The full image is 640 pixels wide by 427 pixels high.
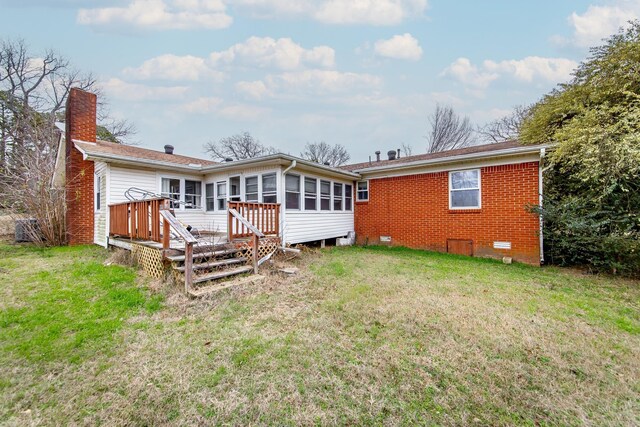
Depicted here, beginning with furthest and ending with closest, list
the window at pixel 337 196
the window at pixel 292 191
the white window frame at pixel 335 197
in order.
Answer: the window at pixel 337 196
the white window frame at pixel 335 197
the window at pixel 292 191

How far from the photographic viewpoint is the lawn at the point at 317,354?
6.46 feet

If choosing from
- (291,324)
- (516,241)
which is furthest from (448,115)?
(291,324)

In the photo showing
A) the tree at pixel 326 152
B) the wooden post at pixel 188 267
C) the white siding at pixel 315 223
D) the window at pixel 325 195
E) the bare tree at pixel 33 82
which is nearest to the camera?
the wooden post at pixel 188 267

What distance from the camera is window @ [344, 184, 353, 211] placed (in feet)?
34.3

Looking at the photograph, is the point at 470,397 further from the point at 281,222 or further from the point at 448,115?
the point at 448,115

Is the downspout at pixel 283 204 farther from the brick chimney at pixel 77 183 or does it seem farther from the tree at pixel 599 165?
the tree at pixel 599 165

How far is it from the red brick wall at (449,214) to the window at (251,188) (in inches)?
172

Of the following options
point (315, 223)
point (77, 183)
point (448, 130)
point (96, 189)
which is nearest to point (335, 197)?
point (315, 223)

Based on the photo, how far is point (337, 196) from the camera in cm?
1002

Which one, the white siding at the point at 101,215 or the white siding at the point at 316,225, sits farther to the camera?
the white siding at the point at 316,225

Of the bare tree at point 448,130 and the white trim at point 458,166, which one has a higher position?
the bare tree at point 448,130

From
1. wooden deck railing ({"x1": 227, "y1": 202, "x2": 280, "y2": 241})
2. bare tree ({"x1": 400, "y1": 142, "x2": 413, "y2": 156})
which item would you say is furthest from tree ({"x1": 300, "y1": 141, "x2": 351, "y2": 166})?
wooden deck railing ({"x1": 227, "y1": 202, "x2": 280, "y2": 241})

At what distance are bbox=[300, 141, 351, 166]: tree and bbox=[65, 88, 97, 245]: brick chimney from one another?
21.2 m

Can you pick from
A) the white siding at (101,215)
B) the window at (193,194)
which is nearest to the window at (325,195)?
the window at (193,194)
